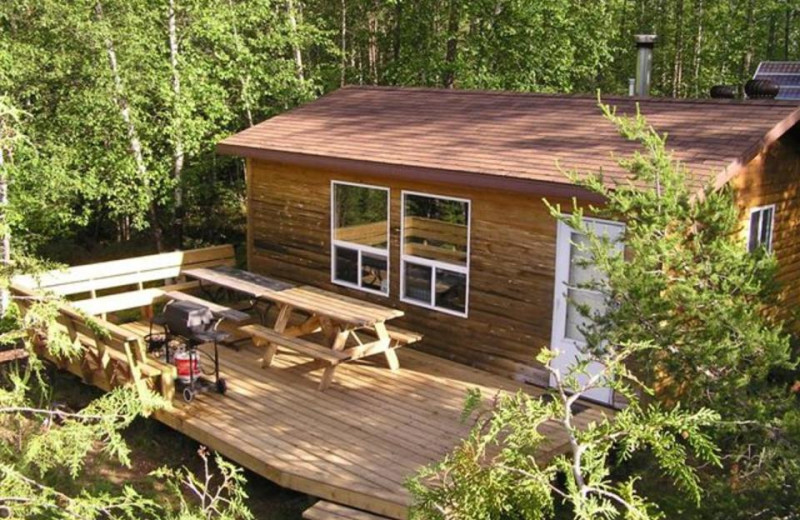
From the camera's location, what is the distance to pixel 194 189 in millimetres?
14289

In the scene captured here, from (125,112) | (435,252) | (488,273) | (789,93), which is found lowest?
(488,273)

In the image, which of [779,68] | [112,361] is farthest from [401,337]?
[779,68]

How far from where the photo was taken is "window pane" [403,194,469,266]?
28.9ft

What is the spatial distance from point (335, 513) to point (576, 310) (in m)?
3.12

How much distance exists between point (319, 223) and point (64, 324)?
3235 mm

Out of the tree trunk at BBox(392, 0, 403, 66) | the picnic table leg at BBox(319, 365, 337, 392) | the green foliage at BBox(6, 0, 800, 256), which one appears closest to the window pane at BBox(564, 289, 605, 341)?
the picnic table leg at BBox(319, 365, 337, 392)

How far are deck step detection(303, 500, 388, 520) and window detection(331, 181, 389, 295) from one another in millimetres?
3781

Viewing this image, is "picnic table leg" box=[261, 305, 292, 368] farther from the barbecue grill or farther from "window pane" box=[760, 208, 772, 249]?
"window pane" box=[760, 208, 772, 249]

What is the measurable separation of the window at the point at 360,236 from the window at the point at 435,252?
32cm

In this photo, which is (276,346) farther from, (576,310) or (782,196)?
(782,196)

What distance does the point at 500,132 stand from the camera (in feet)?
30.1

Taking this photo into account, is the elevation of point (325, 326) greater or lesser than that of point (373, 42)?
lesser

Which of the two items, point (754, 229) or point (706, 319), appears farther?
point (754, 229)

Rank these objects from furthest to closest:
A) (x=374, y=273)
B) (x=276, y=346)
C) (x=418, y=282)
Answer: (x=374, y=273) → (x=418, y=282) → (x=276, y=346)
